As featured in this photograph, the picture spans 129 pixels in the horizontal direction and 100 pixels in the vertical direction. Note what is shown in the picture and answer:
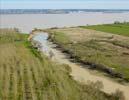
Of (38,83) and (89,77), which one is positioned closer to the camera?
(38,83)

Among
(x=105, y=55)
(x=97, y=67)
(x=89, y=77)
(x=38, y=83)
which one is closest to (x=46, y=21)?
(x=105, y=55)

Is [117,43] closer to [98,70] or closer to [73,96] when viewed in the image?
[98,70]

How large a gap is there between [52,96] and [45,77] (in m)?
3.61

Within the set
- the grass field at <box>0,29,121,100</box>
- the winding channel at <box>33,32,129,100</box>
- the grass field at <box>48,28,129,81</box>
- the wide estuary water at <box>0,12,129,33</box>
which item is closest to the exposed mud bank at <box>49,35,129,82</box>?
the grass field at <box>48,28,129,81</box>

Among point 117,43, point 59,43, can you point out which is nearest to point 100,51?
point 117,43

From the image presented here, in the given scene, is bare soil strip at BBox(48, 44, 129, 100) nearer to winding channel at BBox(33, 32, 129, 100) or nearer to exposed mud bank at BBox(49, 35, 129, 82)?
winding channel at BBox(33, 32, 129, 100)

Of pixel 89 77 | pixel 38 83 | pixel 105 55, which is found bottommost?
pixel 89 77

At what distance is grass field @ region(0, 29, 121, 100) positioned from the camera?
14.3 meters

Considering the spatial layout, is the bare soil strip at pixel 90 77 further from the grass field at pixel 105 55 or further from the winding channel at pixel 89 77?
the grass field at pixel 105 55

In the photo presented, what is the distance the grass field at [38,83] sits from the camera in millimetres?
14273

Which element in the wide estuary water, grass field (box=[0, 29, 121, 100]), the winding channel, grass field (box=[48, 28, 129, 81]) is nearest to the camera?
grass field (box=[0, 29, 121, 100])

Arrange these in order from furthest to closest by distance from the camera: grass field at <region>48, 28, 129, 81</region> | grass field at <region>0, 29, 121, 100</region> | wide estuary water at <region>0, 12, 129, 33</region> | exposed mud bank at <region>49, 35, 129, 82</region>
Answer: wide estuary water at <region>0, 12, 129, 33</region>, grass field at <region>48, 28, 129, 81</region>, exposed mud bank at <region>49, 35, 129, 82</region>, grass field at <region>0, 29, 121, 100</region>

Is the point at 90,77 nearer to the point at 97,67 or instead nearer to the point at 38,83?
the point at 97,67

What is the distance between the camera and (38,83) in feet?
53.8
